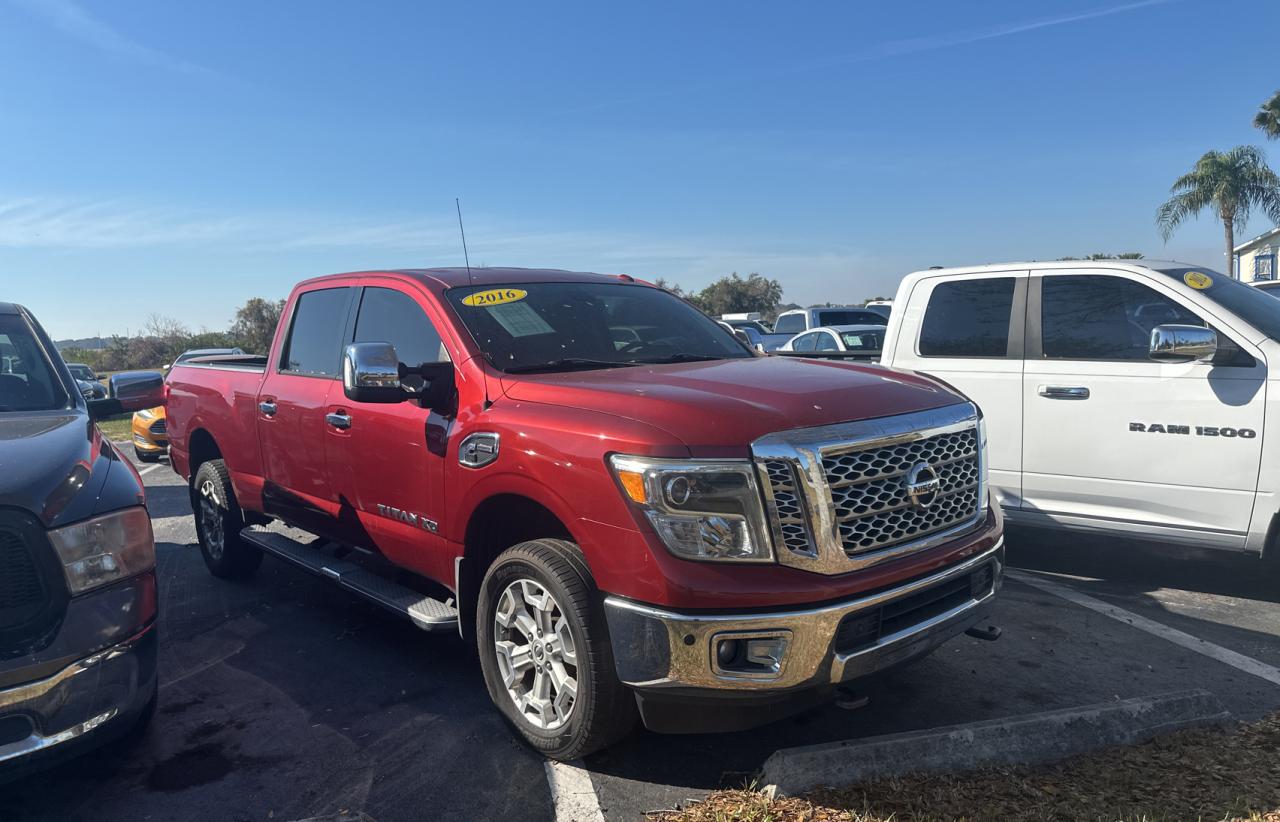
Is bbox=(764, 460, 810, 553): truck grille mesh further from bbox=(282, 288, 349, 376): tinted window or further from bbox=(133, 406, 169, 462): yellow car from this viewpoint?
bbox=(133, 406, 169, 462): yellow car

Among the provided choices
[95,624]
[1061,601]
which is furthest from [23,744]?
[1061,601]

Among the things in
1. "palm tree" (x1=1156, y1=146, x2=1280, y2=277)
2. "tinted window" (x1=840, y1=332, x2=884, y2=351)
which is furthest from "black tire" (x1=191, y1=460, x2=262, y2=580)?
"palm tree" (x1=1156, y1=146, x2=1280, y2=277)

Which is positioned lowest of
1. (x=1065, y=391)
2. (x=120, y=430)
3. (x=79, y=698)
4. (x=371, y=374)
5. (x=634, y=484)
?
(x=120, y=430)

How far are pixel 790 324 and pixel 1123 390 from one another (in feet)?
49.3

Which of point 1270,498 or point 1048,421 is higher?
point 1048,421

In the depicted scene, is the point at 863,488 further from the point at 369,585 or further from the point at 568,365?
the point at 369,585

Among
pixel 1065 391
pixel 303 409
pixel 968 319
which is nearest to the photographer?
pixel 303 409

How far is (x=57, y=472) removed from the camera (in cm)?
322

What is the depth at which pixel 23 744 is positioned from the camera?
2.87 metres

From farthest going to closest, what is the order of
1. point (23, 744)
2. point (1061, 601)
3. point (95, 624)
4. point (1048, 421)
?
point (1048, 421), point (1061, 601), point (95, 624), point (23, 744)

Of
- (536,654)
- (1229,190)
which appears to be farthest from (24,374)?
(1229,190)

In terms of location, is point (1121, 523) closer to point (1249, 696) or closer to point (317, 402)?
point (1249, 696)

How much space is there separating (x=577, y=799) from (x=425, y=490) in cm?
153

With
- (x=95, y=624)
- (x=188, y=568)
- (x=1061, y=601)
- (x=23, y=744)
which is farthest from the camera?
(x=188, y=568)
